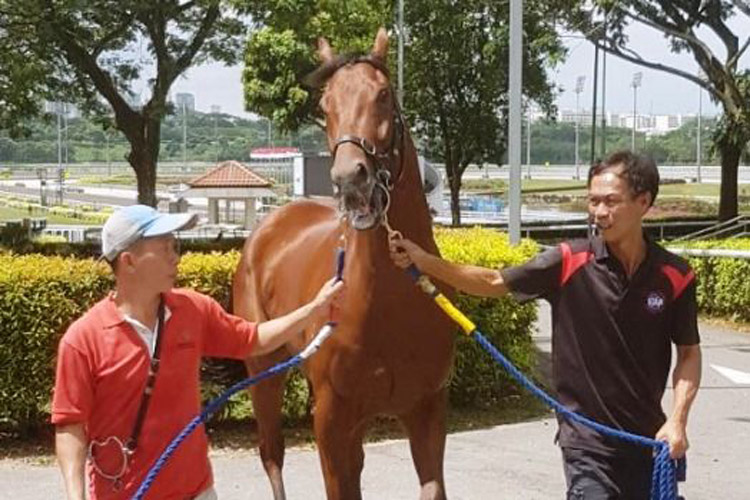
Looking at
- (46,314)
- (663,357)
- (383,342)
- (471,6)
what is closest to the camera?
(663,357)

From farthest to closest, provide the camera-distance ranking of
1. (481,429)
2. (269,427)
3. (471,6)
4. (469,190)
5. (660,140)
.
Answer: (660,140) < (469,190) < (471,6) < (481,429) < (269,427)

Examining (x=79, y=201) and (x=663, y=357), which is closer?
(x=663, y=357)

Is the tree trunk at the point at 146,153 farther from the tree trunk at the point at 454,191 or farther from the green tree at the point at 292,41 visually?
the tree trunk at the point at 454,191

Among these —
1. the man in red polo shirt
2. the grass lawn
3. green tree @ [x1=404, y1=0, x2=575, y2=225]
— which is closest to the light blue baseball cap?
the man in red polo shirt

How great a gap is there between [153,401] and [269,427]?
313cm

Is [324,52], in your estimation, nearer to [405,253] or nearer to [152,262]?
[405,253]

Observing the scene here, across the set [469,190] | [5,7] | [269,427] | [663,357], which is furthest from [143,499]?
[469,190]

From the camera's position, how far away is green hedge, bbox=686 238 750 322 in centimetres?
1355

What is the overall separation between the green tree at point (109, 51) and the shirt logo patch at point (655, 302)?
15553 millimetres

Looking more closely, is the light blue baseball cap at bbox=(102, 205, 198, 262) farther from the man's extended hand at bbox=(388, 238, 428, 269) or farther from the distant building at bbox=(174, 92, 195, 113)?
the distant building at bbox=(174, 92, 195, 113)

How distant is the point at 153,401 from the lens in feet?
9.80

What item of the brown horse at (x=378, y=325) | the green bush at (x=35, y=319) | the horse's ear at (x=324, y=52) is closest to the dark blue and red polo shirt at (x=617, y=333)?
the brown horse at (x=378, y=325)

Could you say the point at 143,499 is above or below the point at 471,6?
below

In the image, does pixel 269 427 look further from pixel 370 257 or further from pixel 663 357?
pixel 663 357
